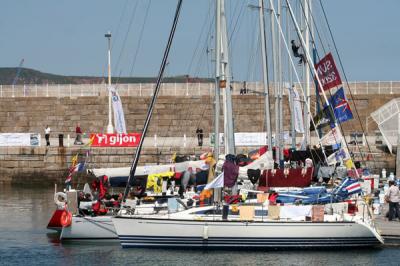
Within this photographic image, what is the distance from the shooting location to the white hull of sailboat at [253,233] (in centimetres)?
2747

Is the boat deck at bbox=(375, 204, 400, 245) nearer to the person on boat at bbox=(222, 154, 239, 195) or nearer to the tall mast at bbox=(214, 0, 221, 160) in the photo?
the person on boat at bbox=(222, 154, 239, 195)

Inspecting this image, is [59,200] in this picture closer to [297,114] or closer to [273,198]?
[273,198]

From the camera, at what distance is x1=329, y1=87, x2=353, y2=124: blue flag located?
1406 inches

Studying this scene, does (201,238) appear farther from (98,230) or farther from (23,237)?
(23,237)

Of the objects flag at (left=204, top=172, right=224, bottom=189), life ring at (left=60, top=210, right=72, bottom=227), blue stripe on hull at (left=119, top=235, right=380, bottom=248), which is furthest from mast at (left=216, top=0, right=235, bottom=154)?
life ring at (left=60, top=210, right=72, bottom=227)

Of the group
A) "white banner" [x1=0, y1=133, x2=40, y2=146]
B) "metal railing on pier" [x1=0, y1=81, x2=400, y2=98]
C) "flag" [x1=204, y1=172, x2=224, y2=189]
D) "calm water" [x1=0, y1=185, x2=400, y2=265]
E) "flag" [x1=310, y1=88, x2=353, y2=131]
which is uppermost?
"metal railing on pier" [x1=0, y1=81, x2=400, y2=98]

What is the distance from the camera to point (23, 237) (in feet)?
107

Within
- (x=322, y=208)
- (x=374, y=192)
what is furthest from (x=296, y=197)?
(x=374, y=192)

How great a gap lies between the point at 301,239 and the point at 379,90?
3483 cm

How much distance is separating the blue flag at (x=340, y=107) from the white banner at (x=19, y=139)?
23104 millimetres

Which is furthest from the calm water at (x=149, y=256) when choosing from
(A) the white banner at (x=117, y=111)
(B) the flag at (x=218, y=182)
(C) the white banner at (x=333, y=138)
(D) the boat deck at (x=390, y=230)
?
(A) the white banner at (x=117, y=111)

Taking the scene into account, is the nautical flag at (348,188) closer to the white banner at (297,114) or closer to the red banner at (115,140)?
the white banner at (297,114)

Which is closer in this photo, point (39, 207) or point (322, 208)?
point (322, 208)

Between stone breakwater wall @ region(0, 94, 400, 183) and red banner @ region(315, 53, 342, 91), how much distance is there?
17683mm
